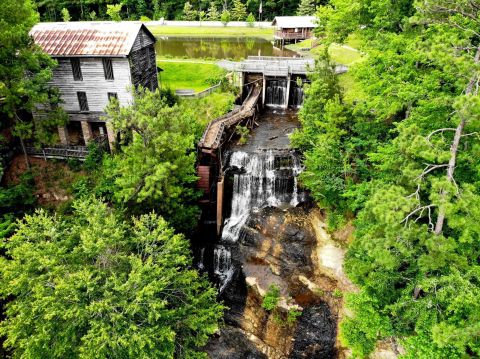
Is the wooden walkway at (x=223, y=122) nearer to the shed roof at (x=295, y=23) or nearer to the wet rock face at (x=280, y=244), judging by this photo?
the wet rock face at (x=280, y=244)

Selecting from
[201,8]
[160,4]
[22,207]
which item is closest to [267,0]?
[201,8]

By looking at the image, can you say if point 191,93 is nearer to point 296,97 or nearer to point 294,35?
point 296,97

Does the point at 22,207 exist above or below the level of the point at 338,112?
below

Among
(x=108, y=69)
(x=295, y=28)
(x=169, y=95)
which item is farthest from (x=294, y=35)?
(x=108, y=69)

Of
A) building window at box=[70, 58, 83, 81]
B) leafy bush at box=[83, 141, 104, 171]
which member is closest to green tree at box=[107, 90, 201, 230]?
leafy bush at box=[83, 141, 104, 171]

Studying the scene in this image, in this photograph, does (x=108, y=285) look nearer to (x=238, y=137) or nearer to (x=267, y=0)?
(x=238, y=137)
